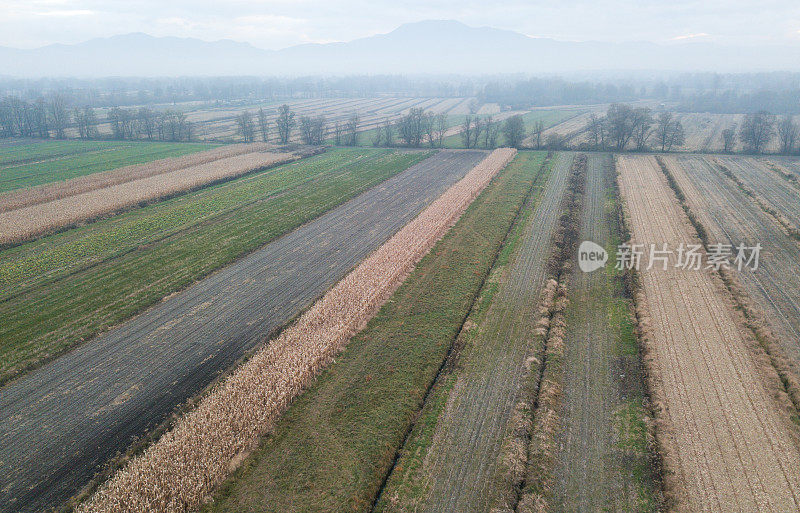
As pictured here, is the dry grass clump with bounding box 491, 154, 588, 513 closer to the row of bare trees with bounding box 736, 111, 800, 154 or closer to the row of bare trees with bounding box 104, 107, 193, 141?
the row of bare trees with bounding box 736, 111, 800, 154

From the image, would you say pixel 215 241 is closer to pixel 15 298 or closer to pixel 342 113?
pixel 15 298

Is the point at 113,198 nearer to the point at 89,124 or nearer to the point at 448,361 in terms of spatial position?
the point at 448,361

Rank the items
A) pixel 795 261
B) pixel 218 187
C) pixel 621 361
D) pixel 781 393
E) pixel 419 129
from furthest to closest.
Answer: pixel 419 129 → pixel 218 187 → pixel 795 261 → pixel 621 361 → pixel 781 393

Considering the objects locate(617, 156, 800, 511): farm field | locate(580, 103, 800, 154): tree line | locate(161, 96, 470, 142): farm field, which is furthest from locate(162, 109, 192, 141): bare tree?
locate(617, 156, 800, 511): farm field

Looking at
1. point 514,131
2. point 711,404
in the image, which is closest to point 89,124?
point 514,131

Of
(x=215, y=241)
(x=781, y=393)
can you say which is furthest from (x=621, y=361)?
(x=215, y=241)
